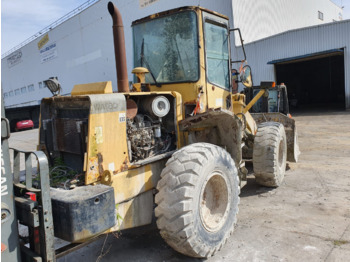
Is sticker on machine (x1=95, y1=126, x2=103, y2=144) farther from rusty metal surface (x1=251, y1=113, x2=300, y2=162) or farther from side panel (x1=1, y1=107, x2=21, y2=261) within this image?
rusty metal surface (x1=251, y1=113, x2=300, y2=162)

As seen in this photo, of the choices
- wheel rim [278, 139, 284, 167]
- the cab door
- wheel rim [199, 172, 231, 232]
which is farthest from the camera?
wheel rim [278, 139, 284, 167]

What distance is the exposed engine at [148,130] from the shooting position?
140 inches

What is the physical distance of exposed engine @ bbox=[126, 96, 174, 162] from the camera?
11.7ft

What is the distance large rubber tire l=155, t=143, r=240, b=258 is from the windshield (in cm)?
Answer: 121

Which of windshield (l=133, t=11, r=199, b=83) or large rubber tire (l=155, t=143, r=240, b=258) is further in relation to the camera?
windshield (l=133, t=11, r=199, b=83)

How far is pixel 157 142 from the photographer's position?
390 cm

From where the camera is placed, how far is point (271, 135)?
18.0 ft

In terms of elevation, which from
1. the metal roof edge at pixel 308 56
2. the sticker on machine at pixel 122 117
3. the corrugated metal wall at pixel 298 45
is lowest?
the sticker on machine at pixel 122 117

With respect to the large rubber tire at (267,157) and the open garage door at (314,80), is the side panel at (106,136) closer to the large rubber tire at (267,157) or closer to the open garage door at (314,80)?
the large rubber tire at (267,157)

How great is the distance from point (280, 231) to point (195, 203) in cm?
156

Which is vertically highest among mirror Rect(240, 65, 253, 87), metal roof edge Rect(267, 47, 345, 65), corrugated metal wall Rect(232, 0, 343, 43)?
corrugated metal wall Rect(232, 0, 343, 43)

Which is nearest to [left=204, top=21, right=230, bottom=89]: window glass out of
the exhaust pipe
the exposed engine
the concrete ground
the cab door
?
the cab door

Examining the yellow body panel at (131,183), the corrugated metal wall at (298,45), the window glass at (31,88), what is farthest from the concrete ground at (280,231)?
the window glass at (31,88)

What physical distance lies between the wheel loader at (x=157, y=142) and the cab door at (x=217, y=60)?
15mm
